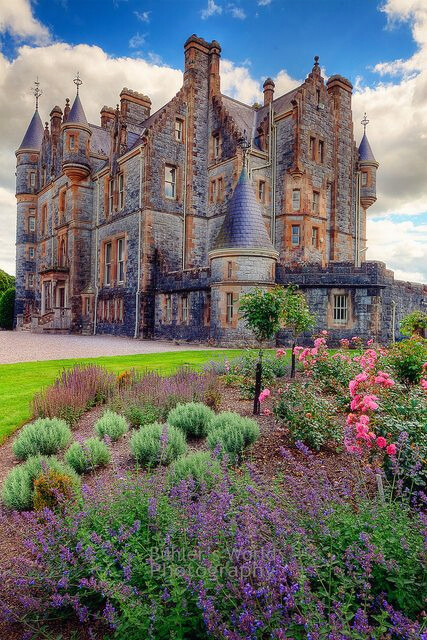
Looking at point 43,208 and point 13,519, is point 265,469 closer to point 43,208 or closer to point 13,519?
A: point 13,519

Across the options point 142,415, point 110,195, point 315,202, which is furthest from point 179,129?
point 142,415

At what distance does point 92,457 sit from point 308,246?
2495cm

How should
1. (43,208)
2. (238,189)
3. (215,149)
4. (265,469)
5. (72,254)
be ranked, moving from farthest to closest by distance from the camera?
(43,208) < (72,254) < (215,149) < (238,189) < (265,469)

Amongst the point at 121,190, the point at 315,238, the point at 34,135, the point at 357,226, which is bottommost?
the point at 315,238

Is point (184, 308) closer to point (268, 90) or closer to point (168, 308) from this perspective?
point (168, 308)

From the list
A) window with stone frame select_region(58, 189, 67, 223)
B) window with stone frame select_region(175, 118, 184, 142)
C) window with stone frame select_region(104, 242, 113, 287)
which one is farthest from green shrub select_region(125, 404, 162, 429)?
window with stone frame select_region(58, 189, 67, 223)

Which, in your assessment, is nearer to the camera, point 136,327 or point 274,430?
point 274,430

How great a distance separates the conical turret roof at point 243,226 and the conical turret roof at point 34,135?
33108mm

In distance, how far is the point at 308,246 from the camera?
28156mm

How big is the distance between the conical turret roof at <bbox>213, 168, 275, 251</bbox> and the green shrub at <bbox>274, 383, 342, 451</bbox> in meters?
15.1

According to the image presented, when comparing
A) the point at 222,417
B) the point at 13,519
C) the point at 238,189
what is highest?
the point at 238,189

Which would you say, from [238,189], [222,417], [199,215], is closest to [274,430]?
[222,417]

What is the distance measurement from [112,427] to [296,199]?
24632mm

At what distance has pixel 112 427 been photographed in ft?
21.6
